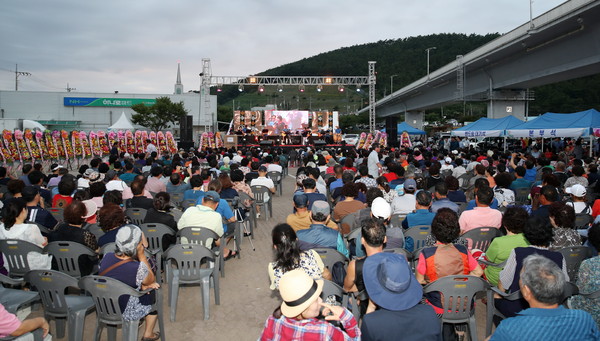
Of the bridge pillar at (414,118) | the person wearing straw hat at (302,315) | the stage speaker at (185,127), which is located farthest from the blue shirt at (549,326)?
the bridge pillar at (414,118)

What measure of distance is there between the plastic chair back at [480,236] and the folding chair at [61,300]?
380cm

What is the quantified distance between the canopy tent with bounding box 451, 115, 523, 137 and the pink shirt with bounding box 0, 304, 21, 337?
53.2 ft

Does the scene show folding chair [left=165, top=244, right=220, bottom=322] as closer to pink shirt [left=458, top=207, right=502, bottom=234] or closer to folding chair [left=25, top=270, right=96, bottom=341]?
folding chair [left=25, top=270, right=96, bottom=341]

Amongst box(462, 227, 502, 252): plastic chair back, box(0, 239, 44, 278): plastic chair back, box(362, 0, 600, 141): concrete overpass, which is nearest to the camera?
box(0, 239, 44, 278): plastic chair back

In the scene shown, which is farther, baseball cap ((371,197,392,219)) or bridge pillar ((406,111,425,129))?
bridge pillar ((406,111,425,129))

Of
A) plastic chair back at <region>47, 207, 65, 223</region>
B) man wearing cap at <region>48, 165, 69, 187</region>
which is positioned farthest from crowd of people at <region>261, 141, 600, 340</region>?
man wearing cap at <region>48, 165, 69, 187</region>

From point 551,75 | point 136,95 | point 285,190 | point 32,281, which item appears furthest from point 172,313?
point 136,95

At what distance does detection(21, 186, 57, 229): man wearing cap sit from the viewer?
5.06m

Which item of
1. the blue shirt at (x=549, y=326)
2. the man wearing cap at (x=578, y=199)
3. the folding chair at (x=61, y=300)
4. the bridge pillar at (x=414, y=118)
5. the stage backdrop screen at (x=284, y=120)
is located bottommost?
the folding chair at (x=61, y=300)

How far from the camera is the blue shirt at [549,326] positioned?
199 cm

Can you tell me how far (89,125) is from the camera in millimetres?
50469

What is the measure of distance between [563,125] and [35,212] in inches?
555

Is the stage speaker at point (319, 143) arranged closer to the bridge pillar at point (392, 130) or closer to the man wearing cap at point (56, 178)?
the bridge pillar at point (392, 130)

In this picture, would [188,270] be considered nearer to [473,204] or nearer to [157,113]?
[473,204]
